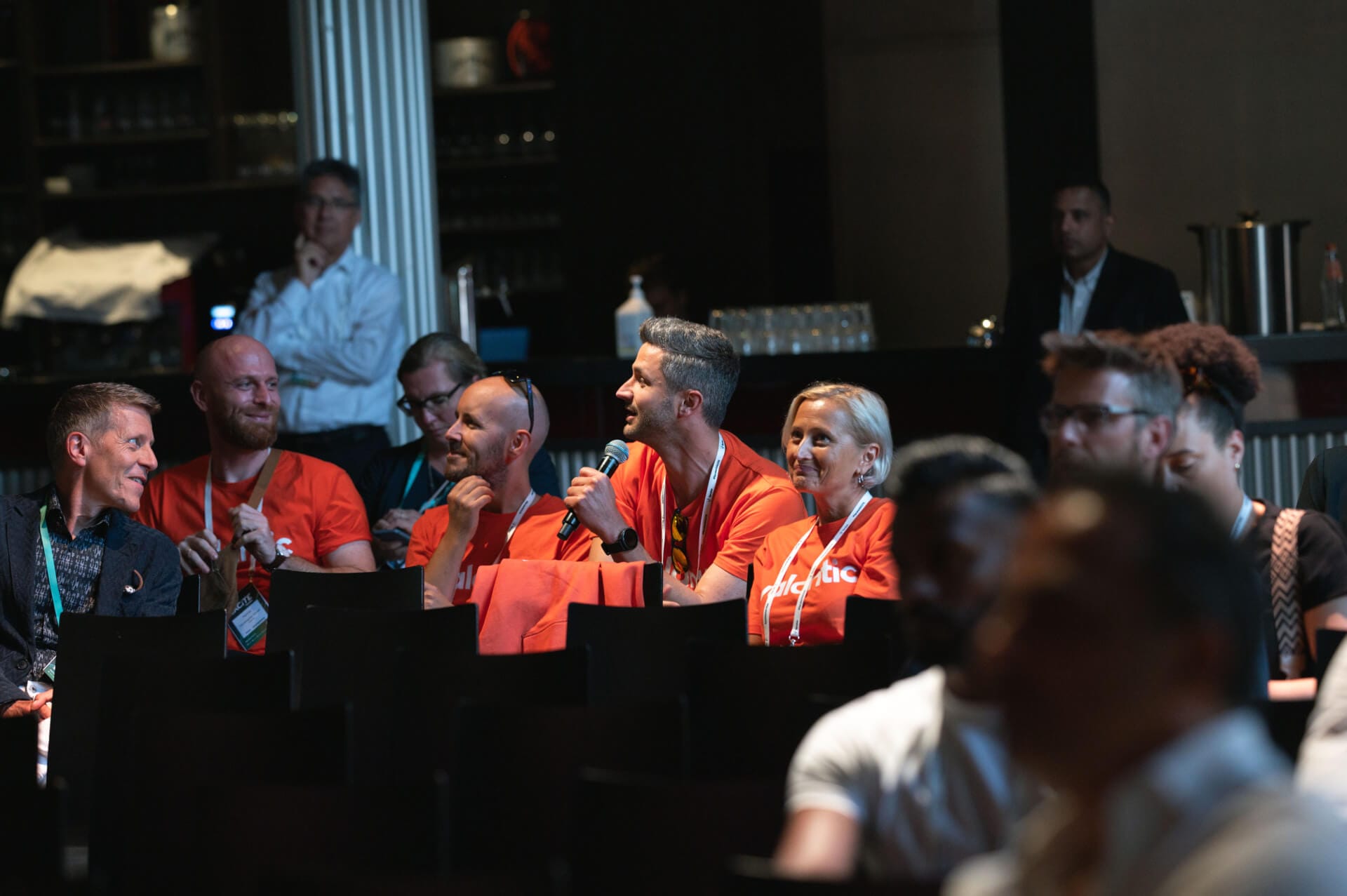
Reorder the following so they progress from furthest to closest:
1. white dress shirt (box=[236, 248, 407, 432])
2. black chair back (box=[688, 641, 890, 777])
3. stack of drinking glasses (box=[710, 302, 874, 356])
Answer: stack of drinking glasses (box=[710, 302, 874, 356]) < white dress shirt (box=[236, 248, 407, 432]) < black chair back (box=[688, 641, 890, 777])

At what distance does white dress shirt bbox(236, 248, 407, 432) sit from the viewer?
18.0 feet

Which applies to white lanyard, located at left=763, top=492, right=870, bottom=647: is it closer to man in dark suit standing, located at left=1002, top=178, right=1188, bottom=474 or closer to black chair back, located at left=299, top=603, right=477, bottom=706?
black chair back, located at left=299, top=603, right=477, bottom=706

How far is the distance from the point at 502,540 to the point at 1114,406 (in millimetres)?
1796

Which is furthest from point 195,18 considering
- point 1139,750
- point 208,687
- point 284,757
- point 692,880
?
point 1139,750

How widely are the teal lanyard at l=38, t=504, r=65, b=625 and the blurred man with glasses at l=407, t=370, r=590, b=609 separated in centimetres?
84

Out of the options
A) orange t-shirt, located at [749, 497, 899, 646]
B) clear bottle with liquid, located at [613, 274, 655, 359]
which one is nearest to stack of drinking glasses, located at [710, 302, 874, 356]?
clear bottle with liquid, located at [613, 274, 655, 359]

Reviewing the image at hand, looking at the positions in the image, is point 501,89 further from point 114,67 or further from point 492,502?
point 492,502

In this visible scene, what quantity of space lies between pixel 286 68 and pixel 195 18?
52 centimetres

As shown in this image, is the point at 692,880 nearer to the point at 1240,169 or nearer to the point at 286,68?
the point at 1240,169

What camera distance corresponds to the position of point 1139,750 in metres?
0.93

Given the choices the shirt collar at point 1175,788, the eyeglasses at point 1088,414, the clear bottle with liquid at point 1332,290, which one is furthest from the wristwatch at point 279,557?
the clear bottle with liquid at point 1332,290

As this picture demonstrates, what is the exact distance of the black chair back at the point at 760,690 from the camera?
2516 mm

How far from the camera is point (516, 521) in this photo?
13.0 feet

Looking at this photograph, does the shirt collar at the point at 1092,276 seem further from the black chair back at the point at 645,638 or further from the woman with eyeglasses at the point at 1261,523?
the black chair back at the point at 645,638
